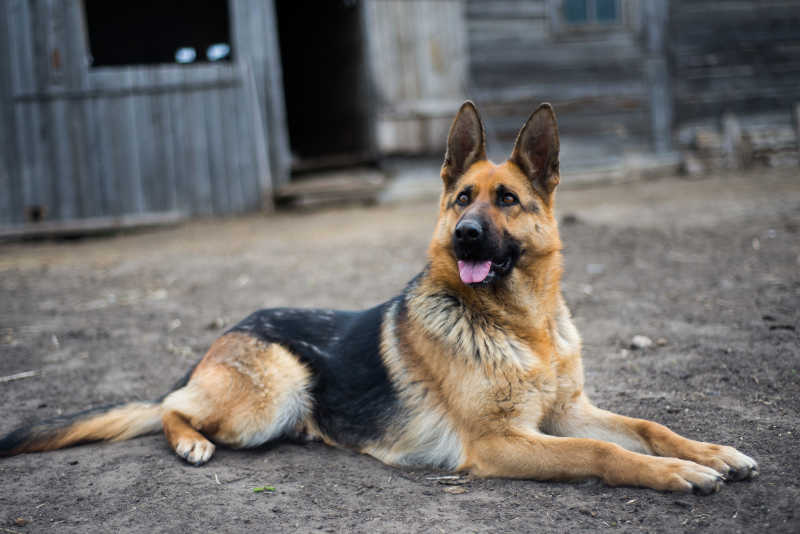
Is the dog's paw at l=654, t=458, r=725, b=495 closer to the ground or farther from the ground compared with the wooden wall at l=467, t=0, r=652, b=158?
closer to the ground

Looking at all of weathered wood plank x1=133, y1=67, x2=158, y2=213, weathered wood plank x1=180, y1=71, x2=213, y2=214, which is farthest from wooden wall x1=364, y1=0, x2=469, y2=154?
weathered wood plank x1=133, y1=67, x2=158, y2=213

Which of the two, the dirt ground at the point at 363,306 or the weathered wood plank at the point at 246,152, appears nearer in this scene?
the dirt ground at the point at 363,306

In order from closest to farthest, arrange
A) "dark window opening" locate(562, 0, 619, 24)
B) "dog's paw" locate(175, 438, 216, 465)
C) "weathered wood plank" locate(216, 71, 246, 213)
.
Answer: "dog's paw" locate(175, 438, 216, 465), "weathered wood plank" locate(216, 71, 246, 213), "dark window opening" locate(562, 0, 619, 24)

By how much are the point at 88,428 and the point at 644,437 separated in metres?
2.88

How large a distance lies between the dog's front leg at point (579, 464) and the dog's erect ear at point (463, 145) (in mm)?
1472

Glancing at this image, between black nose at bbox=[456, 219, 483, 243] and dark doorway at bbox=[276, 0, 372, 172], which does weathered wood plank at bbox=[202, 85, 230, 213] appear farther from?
black nose at bbox=[456, 219, 483, 243]

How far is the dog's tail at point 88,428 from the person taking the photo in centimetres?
328

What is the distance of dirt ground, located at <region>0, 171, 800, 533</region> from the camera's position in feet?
8.55

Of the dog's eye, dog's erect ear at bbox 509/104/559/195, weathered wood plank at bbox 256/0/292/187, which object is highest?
weathered wood plank at bbox 256/0/292/187

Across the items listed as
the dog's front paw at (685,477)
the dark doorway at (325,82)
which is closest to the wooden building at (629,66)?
the dark doorway at (325,82)

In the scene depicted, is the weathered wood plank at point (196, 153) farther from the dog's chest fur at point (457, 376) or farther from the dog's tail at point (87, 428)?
the dog's chest fur at point (457, 376)

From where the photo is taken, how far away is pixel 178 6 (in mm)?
17234

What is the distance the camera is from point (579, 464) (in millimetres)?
2732

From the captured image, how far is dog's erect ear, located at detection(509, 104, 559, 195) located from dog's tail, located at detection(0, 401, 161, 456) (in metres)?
2.45
